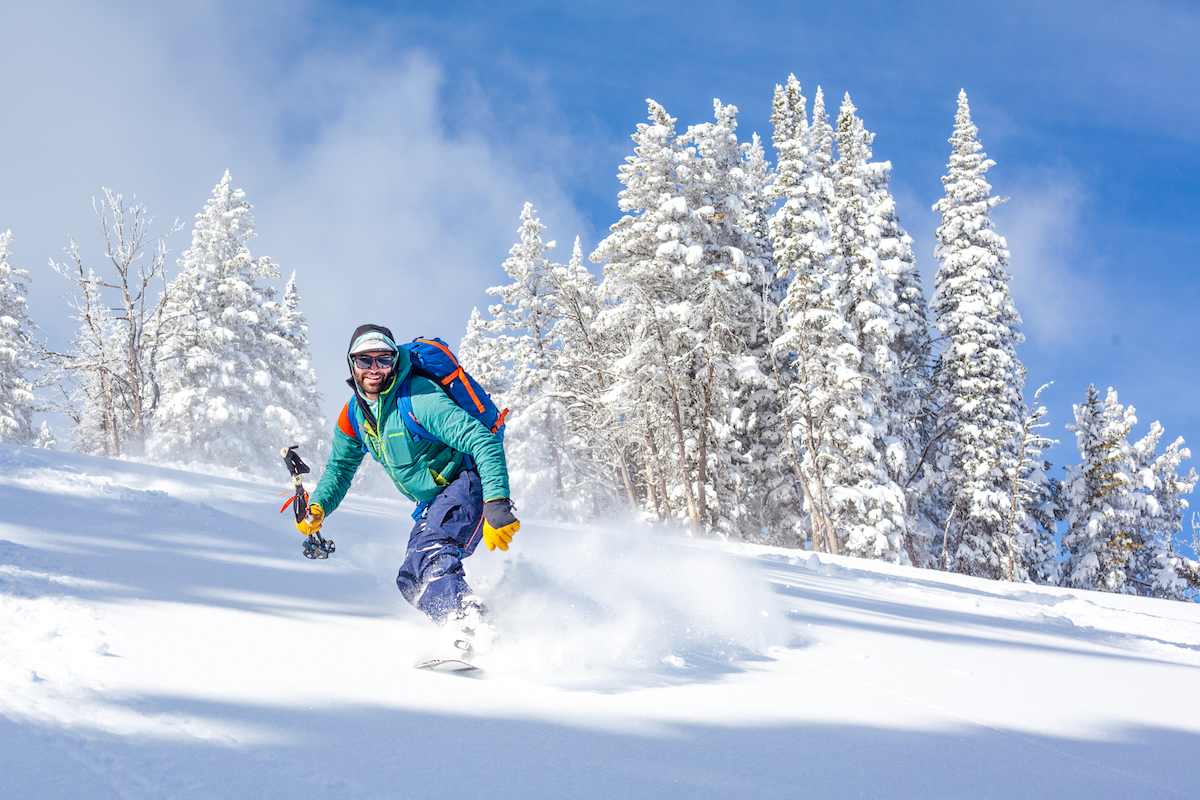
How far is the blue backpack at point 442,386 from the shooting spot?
3305 mm

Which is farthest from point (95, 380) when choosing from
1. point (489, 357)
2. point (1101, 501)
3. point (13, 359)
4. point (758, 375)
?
point (1101, 501)

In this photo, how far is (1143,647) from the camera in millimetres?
5582

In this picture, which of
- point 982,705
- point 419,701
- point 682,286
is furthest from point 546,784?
point 682,286

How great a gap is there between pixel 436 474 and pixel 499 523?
1.84 feet

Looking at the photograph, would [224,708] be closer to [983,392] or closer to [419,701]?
[419,701]

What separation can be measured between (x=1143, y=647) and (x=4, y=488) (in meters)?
8.94

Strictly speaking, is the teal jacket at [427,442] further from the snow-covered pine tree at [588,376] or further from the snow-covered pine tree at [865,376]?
the snow-covered pine tree at [865,376]

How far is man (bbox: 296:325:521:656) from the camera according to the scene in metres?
3.04

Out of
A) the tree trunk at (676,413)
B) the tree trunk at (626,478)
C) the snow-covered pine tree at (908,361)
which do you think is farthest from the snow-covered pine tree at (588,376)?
the snow-covered pine tree at (908,361)

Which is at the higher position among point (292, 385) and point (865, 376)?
point (865, 376)

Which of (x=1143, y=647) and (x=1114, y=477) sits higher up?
(x=1114, y=477)

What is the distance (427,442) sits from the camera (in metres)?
3.37

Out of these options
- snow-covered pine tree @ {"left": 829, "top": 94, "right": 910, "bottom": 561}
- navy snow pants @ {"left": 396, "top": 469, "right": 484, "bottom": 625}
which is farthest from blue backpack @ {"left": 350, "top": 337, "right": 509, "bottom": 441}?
snow-covered pine tree @ {"left": 829, "top": 94, "right": 910, "bottom": 561}

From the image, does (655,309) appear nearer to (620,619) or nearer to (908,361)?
(908,361)
